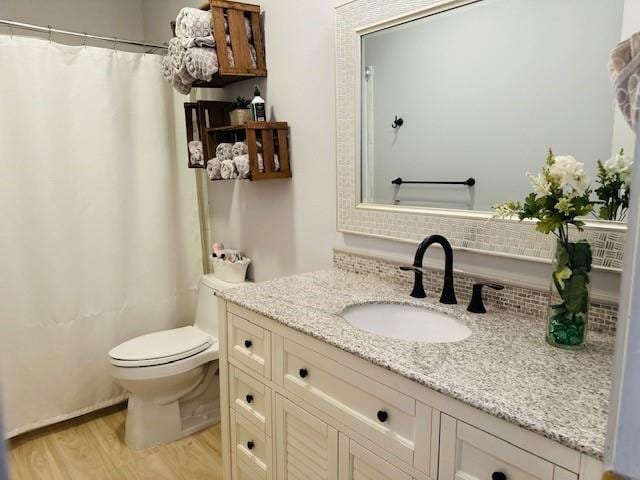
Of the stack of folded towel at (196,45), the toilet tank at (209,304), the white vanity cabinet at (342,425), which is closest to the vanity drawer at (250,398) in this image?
the white vanity cabinet at (342,425)

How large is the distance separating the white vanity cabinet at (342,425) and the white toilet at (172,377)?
524 mm

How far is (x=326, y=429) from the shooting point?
4.10ft

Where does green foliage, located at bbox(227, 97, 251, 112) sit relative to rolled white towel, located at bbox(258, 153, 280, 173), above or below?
above

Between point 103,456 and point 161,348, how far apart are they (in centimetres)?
57

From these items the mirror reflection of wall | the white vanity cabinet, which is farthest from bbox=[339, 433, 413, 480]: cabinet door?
the mirror reflection of wall

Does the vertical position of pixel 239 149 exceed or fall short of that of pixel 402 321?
it exceeds it

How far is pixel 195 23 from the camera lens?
1.88m

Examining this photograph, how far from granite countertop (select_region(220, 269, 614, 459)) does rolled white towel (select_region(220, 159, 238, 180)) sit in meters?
0.67

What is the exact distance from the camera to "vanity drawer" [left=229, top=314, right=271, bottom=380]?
1439 millimetres

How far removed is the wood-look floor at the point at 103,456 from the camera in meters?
2.05

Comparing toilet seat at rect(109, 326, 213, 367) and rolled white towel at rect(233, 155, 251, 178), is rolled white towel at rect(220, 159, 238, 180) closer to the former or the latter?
rolled white towel at rect(233, 155, 251, 178)

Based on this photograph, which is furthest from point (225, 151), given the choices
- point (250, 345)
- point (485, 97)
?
point (485, 97)

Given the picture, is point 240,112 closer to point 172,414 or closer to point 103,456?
point 172,414

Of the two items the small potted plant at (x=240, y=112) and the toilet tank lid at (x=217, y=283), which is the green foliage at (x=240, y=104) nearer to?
the small potted plant at (x=240, y=112)
